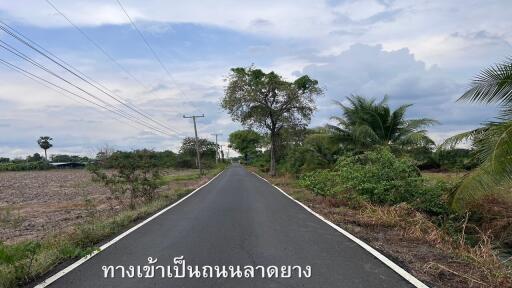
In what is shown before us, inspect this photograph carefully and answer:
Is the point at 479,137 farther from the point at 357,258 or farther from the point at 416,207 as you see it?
the point at 357,258

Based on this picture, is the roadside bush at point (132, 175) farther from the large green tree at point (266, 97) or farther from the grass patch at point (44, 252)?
the large green tree at point (266, 97)

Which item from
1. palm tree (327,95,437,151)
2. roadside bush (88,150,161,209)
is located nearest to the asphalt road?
roadside bush (88,150,161,209)

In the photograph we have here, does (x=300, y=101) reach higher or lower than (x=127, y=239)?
higher

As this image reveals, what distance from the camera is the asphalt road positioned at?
652 centimetres

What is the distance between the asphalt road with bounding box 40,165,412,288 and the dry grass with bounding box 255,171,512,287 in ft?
1.79

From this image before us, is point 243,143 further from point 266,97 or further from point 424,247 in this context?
point 424,247

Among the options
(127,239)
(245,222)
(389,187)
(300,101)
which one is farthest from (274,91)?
(127,239)

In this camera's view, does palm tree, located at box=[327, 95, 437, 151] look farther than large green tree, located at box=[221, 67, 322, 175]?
No

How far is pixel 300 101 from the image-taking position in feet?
155

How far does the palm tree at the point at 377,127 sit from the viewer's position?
947 inches

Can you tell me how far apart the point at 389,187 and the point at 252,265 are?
975 cm

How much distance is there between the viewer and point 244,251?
8.70 m

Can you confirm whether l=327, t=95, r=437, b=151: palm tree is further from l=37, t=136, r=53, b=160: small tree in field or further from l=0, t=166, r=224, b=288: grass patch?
l=37, t=136, r=53, b=160: small tree in field

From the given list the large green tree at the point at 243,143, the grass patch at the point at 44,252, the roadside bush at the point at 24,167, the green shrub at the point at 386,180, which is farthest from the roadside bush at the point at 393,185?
the large green tree at the point at 243,143
